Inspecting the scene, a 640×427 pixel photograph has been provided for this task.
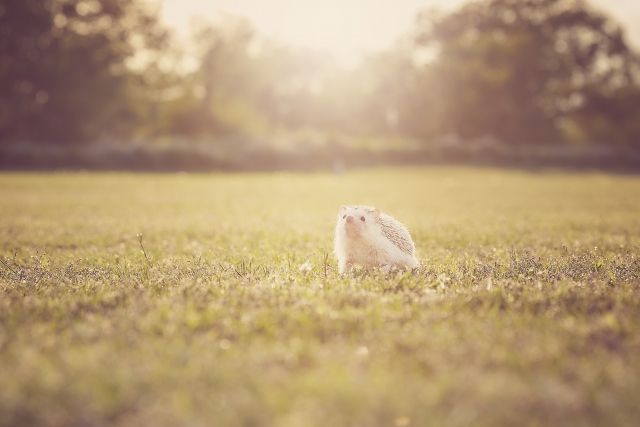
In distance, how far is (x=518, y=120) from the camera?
7900 centimetres

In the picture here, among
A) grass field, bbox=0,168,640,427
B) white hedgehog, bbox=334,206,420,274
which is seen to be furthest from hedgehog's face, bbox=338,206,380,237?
grass field, bbox=0,168,640,427

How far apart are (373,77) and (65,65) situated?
48545 millimetres

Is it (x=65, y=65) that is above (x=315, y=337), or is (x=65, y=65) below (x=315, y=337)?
above

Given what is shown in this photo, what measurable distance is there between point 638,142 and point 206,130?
57410mm

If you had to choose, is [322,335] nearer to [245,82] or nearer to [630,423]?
[630,423]

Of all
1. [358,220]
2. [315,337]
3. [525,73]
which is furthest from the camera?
[525,73]

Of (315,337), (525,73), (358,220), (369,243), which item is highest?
(525,73)

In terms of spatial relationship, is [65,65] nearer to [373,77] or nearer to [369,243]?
[373,77]

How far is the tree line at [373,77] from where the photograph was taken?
6556 cm

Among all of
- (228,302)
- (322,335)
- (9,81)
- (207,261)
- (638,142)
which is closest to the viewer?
(322,335)

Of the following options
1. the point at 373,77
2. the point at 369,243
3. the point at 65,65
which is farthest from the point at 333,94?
the point at 369,243

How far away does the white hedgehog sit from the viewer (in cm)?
883

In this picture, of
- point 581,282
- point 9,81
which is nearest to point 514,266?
point 581,282

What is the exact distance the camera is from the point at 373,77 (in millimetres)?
95688
